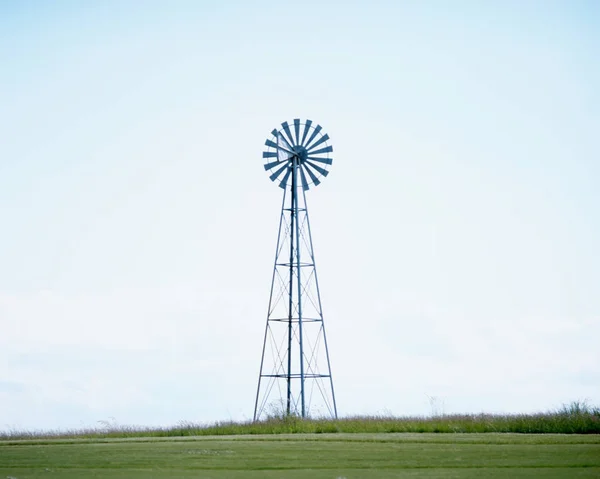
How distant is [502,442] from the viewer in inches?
663

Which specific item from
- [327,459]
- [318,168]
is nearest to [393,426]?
[327,459]

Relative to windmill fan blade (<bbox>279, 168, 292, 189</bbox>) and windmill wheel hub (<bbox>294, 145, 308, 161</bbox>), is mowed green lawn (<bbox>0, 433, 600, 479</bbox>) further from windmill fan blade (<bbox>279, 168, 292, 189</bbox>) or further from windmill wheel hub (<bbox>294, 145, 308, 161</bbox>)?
windmill wheel hub (<bbox>294, 145, 308, 161</bbox>)

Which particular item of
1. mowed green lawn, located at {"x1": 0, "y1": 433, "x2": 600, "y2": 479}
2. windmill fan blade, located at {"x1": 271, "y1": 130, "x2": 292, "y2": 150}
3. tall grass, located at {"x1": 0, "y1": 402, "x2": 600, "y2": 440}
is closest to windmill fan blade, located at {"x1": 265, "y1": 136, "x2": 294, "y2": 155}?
windmill fan blade, located at {"x1": 271, "y1": 130, "x2": 292, "y2": 150}

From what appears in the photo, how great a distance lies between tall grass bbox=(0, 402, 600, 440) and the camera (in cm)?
2141

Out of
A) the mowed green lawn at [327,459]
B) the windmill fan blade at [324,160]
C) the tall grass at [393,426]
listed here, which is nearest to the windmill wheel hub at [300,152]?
the windmill fan blade at [324,160]

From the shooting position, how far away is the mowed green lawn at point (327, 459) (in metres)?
12.2

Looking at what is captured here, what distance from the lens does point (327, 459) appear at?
13859mm

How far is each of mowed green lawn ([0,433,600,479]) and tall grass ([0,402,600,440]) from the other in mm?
3065

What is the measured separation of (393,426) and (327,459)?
924 cm

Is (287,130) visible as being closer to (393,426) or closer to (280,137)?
(280,137)

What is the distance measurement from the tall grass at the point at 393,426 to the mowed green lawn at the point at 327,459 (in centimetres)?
307

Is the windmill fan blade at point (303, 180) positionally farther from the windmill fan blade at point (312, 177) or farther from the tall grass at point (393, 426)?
the tall grass at point (393, 426)

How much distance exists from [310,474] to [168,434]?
13200mm

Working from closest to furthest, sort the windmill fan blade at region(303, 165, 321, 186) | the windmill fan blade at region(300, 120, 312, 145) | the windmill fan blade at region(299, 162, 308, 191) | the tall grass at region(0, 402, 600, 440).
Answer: the tall grass at region(0, 402, 600, 440)
the windmill fan blade at region(299, 162, 308, 191)
the windmill fan blade at region(303, 165, 321, 186)
the windmill fan blade at region(300, 120, 312, 145)
